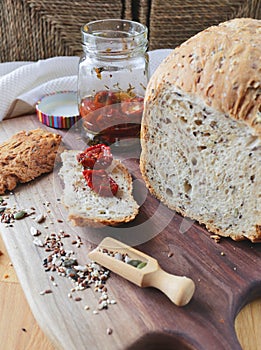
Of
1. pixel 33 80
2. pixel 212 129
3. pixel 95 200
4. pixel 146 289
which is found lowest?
pixel 146 289

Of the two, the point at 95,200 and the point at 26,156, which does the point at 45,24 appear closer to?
the point at 26,156

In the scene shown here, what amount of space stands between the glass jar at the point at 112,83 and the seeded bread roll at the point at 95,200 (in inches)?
13.5

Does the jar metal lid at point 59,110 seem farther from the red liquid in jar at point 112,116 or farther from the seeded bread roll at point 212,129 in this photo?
the seeded bread roll at point 212,129

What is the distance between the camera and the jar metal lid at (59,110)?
3.53m

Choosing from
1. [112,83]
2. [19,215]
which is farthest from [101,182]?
[112,83]

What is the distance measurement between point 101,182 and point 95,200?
13 cm

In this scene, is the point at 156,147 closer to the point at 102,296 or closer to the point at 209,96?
the point at 209,96

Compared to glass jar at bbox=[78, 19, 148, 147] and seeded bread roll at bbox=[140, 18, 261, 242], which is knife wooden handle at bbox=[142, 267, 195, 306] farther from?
glass jar at bbox=[78, 19, 148, 147]

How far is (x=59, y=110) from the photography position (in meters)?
3.63

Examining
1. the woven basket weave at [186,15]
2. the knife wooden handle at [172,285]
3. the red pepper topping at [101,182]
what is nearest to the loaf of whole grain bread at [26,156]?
the red pepper topping at [101,182]

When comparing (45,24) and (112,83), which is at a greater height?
(45,24)

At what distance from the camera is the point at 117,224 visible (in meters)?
2.59

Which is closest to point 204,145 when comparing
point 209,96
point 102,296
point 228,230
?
point 209,96

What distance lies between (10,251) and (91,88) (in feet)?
4.13
